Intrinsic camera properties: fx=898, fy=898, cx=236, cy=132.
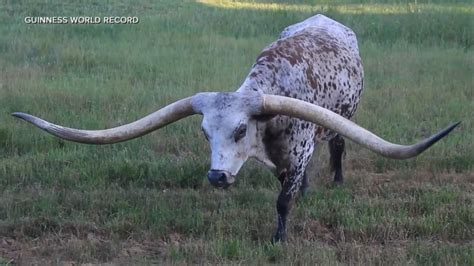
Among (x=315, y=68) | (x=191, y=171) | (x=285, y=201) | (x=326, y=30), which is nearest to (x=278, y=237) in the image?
(x=285, y=201)

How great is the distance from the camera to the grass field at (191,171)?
233 inches

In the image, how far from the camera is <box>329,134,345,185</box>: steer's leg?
7469 millimetres

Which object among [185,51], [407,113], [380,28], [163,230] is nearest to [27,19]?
[185,51]

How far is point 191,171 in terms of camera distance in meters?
7.41

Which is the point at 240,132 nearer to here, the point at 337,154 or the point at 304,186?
the point at 304,186

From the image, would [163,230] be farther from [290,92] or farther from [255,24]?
[255,24]

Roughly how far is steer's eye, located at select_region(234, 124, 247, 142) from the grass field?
0.85m

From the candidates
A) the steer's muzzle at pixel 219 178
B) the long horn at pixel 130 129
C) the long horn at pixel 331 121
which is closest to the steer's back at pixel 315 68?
the long horn at pixel 331 121

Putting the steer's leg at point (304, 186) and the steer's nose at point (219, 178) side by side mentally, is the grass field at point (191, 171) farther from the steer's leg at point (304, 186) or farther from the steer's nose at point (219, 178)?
the steer's nose at point (219, 178)

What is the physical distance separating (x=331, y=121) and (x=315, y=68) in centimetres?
120

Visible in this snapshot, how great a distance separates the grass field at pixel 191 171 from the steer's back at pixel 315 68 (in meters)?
0.81

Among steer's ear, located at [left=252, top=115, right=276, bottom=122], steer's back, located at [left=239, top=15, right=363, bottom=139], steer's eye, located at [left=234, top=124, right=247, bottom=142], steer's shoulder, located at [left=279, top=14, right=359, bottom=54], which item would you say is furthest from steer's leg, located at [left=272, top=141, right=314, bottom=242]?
steer's shoulder, located at [left=279, top=14, right=359, bottom=54]

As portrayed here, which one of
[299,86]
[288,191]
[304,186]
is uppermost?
[299,86]

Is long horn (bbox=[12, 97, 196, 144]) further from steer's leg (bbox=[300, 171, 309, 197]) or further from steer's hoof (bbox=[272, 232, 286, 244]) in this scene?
steer's leg (bbox=[300, 171, 309, 197])
